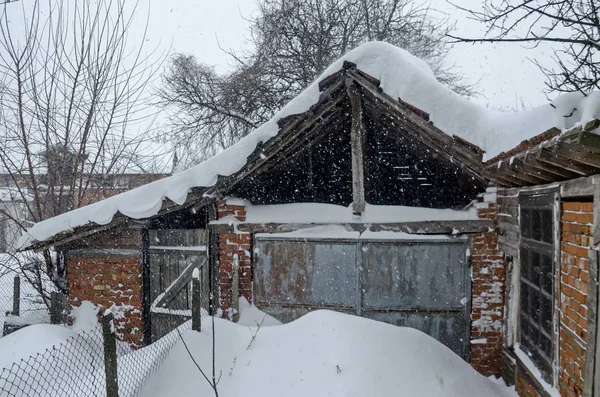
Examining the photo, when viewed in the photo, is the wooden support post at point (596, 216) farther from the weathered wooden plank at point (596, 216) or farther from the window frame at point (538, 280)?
the window frame at point (538, 280)

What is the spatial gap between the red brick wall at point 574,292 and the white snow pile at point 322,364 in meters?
1.21

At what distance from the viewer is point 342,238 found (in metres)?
5.65

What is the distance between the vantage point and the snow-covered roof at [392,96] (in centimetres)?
437

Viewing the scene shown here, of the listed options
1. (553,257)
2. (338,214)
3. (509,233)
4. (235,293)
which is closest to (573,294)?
(553,257)

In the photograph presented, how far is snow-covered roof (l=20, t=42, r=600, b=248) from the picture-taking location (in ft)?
14.3

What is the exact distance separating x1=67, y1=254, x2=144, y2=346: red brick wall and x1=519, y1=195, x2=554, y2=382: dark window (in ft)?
17.1

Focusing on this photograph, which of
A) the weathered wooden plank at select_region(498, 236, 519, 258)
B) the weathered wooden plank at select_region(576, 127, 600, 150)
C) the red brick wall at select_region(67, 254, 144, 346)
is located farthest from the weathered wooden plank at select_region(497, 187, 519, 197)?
the red brick wall at select_region(67, 254, 144, 346)

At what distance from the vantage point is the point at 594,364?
2711 millimetres

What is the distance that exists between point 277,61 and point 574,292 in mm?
12305

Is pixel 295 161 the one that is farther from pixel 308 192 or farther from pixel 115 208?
pixel 115 208

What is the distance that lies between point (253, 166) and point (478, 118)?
9.55ft

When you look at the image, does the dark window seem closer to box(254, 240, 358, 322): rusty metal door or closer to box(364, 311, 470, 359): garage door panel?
box(364, 311, 470, 359): garage door panel

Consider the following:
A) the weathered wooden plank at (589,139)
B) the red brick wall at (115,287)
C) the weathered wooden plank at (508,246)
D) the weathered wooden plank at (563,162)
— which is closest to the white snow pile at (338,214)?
the weathered wooden plank at (508,246)

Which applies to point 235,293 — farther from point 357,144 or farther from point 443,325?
point 443,325
